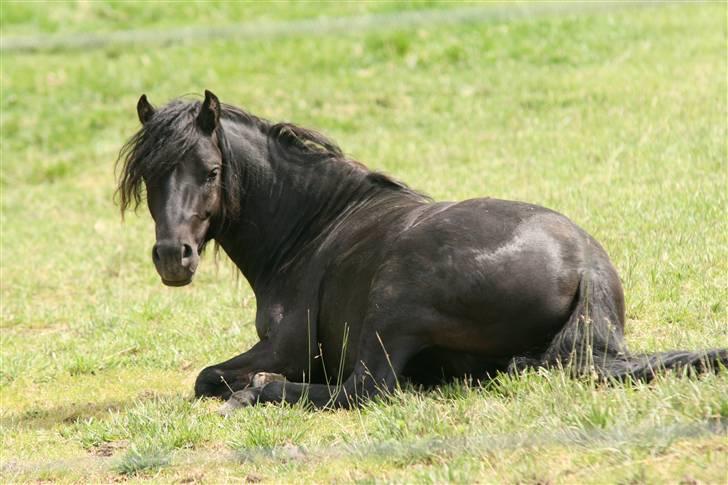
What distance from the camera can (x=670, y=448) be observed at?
4.48m

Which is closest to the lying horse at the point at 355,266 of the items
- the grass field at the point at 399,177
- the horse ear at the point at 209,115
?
the horse ear at the point at 209,115

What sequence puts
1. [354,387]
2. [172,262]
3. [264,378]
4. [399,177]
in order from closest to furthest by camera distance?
1. [354,387]
2. [172,262]
3. [264,378]
4. [399,177]

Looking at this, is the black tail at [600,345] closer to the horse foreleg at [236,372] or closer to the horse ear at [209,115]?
the horse foreleg at [236,372]

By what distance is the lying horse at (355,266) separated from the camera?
228 inches

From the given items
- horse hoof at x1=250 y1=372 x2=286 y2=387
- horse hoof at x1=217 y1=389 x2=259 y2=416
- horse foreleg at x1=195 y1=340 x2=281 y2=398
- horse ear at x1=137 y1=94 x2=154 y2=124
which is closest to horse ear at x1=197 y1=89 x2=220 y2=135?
horse ear at x1=137 y1=94 x2=154 y2=124

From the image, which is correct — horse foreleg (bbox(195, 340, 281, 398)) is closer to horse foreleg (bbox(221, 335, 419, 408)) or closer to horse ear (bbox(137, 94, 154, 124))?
horse foreleg (bbox(221, 335, 419, 408))

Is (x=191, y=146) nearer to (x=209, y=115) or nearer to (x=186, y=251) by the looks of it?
(x=209, y=115)

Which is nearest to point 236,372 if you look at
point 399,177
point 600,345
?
point 600,345

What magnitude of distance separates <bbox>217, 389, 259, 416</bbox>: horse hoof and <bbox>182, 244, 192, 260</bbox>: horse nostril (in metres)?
0.83

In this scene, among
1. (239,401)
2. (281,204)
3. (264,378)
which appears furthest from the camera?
(281,204)

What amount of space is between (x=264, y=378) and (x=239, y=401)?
0.32 m

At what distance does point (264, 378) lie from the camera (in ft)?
22.1

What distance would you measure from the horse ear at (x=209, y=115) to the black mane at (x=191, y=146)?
0.19 ft

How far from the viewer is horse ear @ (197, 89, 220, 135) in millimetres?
6962
